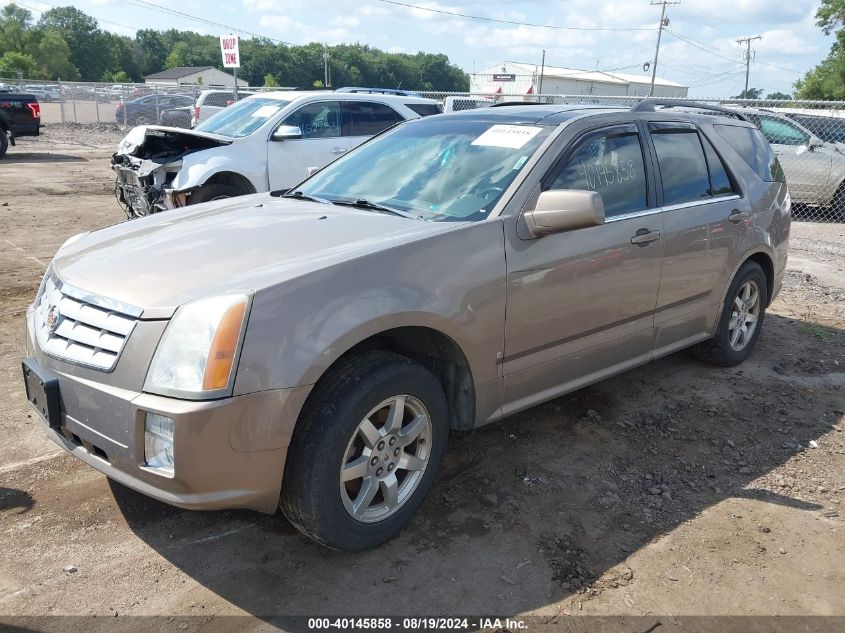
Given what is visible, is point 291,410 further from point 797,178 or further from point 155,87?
point 155,87

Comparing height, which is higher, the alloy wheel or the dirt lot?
the alloy wheel

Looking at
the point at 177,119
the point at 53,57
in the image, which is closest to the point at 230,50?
the point at 177,119

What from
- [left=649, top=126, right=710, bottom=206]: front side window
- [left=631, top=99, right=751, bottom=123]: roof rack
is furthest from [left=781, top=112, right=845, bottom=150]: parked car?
[left=649, top=126, right=710, bottom=206]: front side window

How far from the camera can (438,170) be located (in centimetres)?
371

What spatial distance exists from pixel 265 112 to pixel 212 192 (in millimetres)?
1491

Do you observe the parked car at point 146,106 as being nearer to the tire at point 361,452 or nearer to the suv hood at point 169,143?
the suv hood at point 169,143

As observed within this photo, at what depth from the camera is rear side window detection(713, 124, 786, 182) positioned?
16.1 feet

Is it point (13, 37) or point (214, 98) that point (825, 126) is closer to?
point (214, 98)

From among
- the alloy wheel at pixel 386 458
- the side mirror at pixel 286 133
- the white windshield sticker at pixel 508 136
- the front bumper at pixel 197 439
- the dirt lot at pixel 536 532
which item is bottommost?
the dirt lot at pixel 536 532

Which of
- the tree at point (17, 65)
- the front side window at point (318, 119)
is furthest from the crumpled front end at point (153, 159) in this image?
the tree at point (17, 65)

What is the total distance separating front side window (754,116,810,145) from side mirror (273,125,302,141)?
819cm

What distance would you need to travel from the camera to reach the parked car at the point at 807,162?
1176cm

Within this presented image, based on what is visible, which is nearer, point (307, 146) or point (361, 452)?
point (361, 452)

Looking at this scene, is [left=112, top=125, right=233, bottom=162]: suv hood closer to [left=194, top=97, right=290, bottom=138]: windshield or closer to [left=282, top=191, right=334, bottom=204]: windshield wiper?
[left=194, top=97, right=290, bottom=138]: windshield
